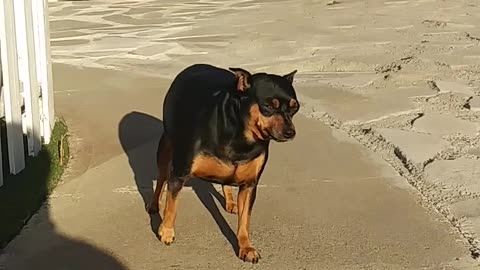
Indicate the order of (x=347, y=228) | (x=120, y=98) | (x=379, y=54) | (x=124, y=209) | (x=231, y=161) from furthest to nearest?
(x=379, y=54) < (x=120, y=98) < (x=124, y=209) < (x=347, y=228) < (x=231, y=161)

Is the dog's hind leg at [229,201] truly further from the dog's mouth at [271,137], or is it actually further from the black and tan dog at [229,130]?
the dog's mouth at [271,137]

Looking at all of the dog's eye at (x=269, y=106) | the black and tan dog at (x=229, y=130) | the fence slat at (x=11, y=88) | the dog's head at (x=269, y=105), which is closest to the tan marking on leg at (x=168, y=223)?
the black and tan dog at (x=229, y=130)

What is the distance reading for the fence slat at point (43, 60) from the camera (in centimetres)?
666

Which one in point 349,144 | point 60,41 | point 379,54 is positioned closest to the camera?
point 349,144

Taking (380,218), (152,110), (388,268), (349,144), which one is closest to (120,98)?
(152,110)

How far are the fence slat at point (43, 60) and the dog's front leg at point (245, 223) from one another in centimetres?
259

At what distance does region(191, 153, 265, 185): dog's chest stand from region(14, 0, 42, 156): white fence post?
7.24ft

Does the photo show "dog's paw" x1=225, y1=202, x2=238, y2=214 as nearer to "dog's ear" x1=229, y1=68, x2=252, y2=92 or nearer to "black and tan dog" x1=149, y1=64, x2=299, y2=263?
"black and tan dog" x1=149, y1=64, x2=299, y2=263

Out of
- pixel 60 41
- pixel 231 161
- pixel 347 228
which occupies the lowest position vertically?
pixel 60 41

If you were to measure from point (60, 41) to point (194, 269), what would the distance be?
353 inches

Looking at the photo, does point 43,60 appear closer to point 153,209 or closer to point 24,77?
point 24,77

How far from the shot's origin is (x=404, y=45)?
1162cm

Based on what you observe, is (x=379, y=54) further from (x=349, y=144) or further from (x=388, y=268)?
(x=388, y=268)

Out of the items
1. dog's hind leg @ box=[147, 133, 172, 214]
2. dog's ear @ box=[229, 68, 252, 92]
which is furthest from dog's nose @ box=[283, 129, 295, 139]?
dog's hind leg @ box=[147, 133, 172, 214]
